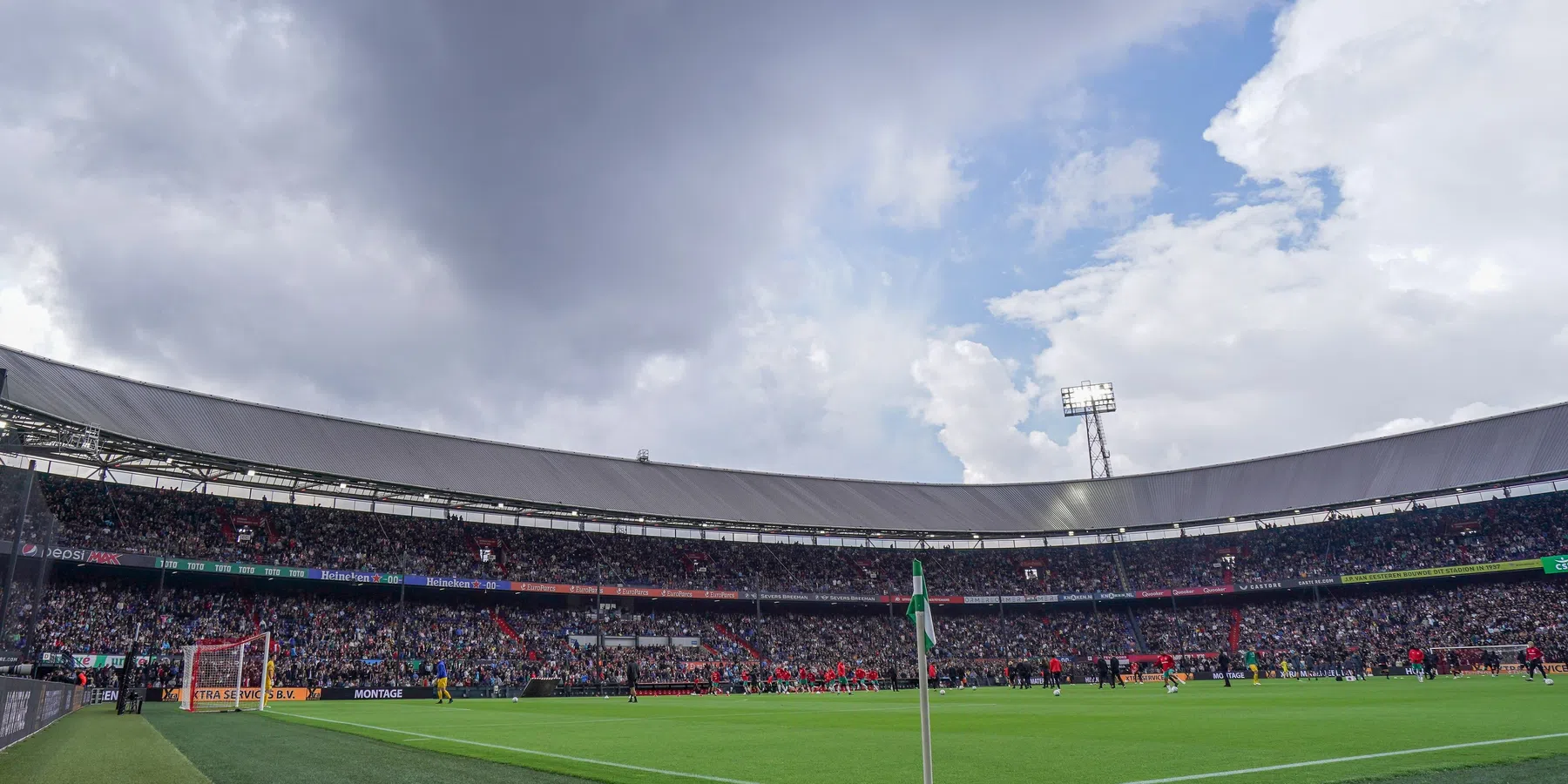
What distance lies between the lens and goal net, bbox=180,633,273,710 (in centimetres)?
2936

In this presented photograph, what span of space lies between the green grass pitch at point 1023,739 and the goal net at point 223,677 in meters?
8.72

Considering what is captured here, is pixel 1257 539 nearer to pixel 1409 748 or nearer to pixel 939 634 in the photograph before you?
pixel 939 634

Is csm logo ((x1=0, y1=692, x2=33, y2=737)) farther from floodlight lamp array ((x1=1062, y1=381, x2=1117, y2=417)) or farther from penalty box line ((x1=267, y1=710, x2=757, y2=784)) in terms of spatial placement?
floodlight lamp array ((x1=1062, y1=381, x2=1117, y2=417))

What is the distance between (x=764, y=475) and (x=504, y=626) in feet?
78.5

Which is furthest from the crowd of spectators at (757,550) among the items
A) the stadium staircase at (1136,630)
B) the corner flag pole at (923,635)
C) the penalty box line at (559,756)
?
the corner flag pole at (923,635)

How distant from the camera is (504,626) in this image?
51.9 metres

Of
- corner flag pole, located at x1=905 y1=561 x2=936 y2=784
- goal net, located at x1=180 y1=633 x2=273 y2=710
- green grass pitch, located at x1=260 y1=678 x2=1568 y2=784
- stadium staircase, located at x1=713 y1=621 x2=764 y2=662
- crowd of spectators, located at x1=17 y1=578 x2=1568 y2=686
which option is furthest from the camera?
stadium staircase, located at x1=713 y1=621 x2=764 y2=662

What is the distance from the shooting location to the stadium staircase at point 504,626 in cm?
5116

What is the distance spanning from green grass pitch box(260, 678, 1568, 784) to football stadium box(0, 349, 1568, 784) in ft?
0.46

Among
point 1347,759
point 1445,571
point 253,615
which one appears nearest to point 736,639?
point 253,615

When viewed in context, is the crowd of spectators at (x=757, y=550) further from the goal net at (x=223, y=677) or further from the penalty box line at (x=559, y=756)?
the penalty box line at (x=559, y=756)

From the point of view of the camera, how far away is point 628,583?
56.4 meters

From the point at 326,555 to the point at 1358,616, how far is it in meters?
64.4

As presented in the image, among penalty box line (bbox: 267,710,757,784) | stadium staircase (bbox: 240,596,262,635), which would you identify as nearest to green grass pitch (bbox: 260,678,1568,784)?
penalty box line (bbox: 267,710,757,784)
